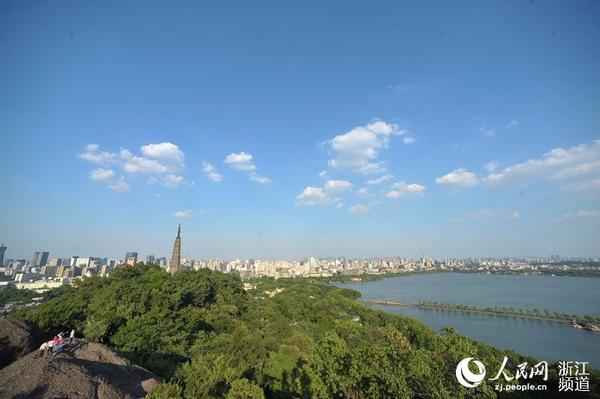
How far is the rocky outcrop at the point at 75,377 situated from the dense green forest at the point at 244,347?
0.96 meters

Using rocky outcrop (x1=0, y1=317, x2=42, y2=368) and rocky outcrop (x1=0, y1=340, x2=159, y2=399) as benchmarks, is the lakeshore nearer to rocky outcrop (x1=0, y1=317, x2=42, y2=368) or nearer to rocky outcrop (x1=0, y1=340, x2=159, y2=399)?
rocky outcrop (x1=0, y1=340, x2=159, y2=399)

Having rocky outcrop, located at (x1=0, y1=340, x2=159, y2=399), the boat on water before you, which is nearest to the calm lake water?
the boat on water

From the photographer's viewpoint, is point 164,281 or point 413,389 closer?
point 413,389

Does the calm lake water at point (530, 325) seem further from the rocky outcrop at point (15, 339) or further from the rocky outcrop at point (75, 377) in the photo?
the rocky outcrop at point (15, 339)

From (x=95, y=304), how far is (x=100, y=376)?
35.9 ft

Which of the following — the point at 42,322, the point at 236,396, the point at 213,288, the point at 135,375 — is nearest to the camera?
the point at 236,396

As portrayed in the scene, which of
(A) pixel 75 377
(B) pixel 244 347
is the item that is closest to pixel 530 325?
(B) pixel 244 347

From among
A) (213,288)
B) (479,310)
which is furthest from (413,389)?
(479,310)

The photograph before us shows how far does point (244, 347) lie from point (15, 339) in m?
6.88

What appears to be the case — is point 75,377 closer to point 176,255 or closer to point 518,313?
point 176,255

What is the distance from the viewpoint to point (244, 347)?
479 inches

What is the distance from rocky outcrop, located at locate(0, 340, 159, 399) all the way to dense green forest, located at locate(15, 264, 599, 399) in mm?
959

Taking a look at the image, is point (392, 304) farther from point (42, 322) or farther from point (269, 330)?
point (42, 322)

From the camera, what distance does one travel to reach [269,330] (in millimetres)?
19500
